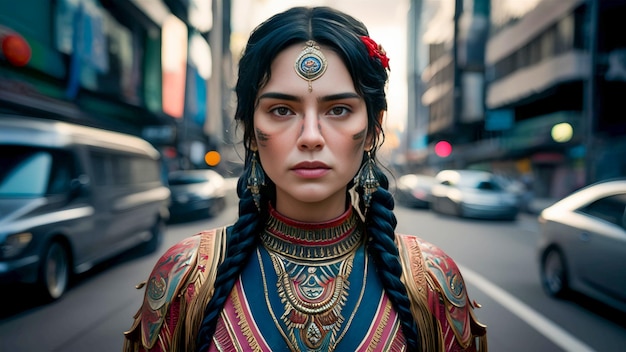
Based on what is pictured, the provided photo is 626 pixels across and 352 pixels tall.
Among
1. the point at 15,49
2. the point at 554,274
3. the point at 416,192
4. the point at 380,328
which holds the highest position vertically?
the point at 15,49

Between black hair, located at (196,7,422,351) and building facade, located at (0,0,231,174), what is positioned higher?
building facade, located at (0,0,231,174)

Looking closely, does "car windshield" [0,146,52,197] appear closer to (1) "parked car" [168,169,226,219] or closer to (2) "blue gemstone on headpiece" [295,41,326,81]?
(2) "blue gemstone on headpiece" [295,41,326,81]

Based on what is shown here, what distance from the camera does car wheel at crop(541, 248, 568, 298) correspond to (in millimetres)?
4766

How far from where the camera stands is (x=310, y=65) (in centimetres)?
126

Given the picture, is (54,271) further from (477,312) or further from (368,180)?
(368,180)

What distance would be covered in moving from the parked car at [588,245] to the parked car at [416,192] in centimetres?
907

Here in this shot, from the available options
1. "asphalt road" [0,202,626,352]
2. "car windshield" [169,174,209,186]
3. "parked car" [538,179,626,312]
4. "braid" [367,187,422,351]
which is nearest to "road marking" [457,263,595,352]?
"asphalt road" [0,202,626,352]

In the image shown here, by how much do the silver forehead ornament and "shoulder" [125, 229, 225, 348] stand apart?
1.78ft

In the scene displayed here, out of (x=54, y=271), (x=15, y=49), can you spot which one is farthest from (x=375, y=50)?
(x=15, y=49)

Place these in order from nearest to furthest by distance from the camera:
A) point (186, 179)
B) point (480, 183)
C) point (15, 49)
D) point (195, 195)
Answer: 1. point (15, 49)
2. point (195, 195)
3. point (186, 179)
4. point (480, 183)

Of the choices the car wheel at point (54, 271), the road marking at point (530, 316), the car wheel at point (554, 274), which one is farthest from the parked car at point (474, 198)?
the car wheel at point (54, 271)

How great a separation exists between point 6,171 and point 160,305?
174 inches

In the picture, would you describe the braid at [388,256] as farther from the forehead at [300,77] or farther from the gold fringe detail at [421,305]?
the forehead at [300,77]

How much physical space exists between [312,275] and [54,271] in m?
4.76
